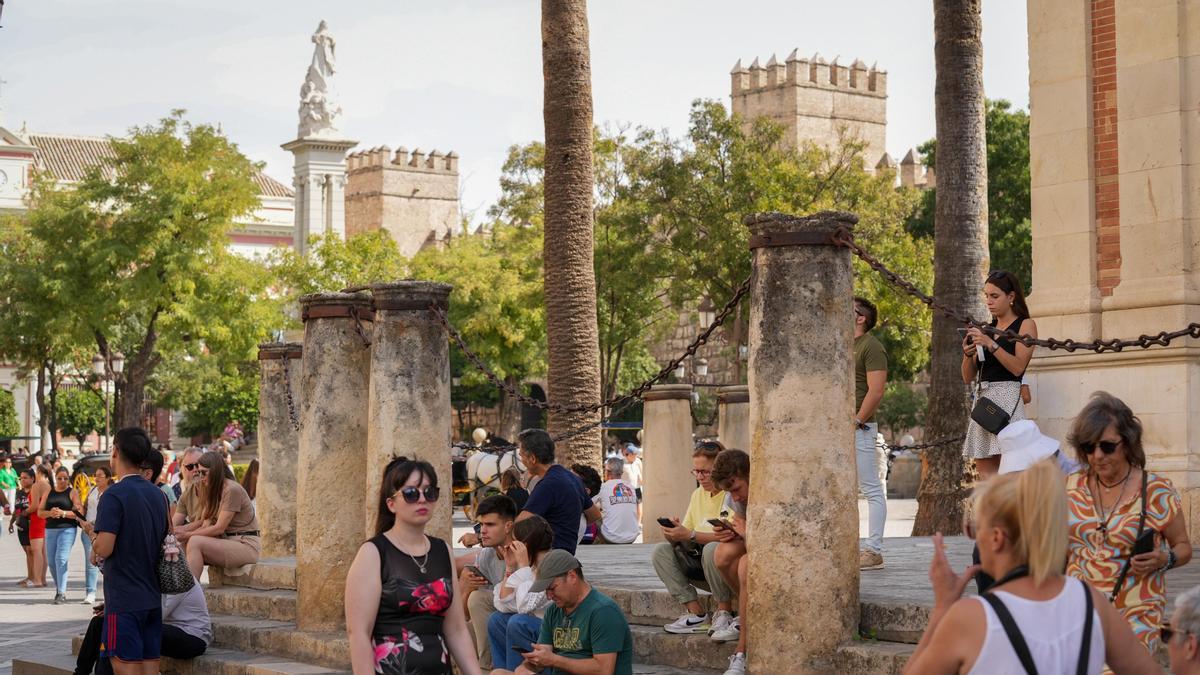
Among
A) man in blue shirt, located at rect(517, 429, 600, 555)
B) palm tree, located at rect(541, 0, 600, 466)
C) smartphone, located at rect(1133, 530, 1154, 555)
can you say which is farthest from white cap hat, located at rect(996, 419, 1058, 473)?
palm tree, located at rect(541, 0, 600, 466)

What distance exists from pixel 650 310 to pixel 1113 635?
41.8 m

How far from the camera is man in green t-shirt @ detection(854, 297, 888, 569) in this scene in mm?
9938

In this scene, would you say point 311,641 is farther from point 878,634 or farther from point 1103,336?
point 1103,336

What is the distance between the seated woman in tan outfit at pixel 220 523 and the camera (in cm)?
1312

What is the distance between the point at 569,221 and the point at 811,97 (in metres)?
70.9

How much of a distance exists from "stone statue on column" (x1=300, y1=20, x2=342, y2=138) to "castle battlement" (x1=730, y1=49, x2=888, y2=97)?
2298 cm

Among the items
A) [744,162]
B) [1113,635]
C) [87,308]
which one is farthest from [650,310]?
[1113,635]

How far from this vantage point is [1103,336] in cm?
1223

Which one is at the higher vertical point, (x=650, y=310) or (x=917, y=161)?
(x=917, y=161)

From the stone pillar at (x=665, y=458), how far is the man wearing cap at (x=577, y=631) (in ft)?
37.0

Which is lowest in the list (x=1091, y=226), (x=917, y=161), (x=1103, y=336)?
(x=1103, y=336)

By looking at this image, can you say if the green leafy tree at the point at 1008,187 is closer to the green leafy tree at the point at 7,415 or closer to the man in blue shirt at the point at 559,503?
the man in blue shirt at the point at 559,503

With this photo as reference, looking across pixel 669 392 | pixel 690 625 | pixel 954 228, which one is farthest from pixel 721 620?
pixel 669 392

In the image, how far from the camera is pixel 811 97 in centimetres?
8731
